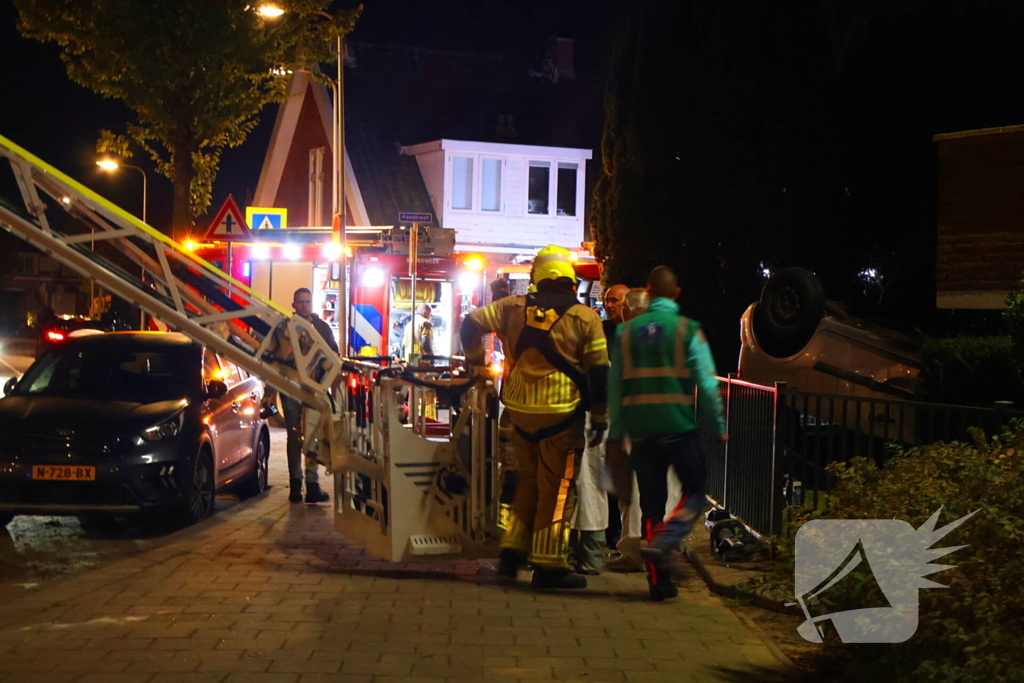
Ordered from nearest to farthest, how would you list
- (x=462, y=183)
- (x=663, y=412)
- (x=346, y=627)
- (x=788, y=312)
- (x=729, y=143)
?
(x=346, y=627)
(x=663, y=412)
(x=788, y=312)
(x=729, y=143)
(x=462, y=183)

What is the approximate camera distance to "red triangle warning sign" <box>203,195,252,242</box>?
1688 centimetres

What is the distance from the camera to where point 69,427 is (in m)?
8.45

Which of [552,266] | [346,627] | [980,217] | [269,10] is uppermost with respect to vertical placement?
[269,10]

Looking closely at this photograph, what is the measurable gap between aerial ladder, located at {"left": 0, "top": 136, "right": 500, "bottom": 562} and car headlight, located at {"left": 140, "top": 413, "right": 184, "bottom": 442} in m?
0.89

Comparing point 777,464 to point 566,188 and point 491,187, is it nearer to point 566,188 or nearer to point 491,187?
point 491,187

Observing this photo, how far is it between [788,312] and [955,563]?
824cm

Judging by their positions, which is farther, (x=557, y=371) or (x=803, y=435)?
(x=803, y=435)

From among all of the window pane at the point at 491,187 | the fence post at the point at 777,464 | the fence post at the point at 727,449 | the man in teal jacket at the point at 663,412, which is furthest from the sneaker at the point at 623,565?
the window pane at the point at 491,187

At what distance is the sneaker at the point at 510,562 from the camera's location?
23.0 ft

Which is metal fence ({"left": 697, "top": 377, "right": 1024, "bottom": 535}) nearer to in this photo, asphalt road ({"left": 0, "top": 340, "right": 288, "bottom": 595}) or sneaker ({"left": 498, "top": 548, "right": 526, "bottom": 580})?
sneaker ({"left": 498, "top": 548, "right": 526, "bottom": 580})

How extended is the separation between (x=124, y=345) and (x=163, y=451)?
5.29 ft

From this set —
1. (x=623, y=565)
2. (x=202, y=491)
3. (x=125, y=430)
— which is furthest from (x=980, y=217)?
(x=125, y=430)

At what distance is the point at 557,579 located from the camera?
A: 22.9 ft

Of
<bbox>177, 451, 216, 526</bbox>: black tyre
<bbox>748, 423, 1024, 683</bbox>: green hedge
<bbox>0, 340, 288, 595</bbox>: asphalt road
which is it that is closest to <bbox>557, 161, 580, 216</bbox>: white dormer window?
<bbox>0, 340, 288, 595</bbox>: asphalt road
